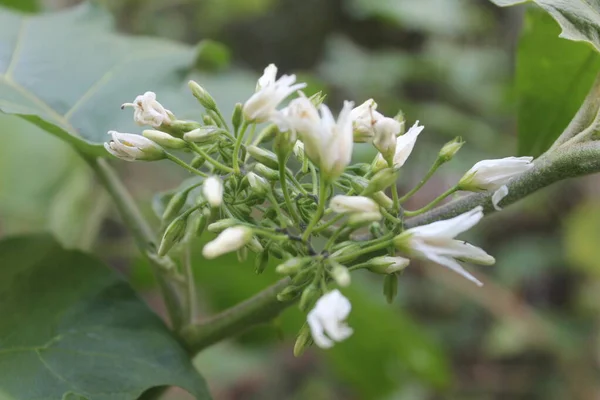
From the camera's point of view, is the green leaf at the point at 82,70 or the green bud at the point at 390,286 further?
the green leaf at the point at 82,70

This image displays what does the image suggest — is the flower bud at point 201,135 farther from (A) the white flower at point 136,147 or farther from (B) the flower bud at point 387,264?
(B) the flower bud at point 387,264

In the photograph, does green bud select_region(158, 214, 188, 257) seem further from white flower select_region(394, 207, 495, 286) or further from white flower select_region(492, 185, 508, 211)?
white flower select_region(492, 185, 508, 211)

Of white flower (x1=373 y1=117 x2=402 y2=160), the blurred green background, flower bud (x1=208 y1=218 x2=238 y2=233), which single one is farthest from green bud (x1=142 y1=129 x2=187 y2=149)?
the blurred green background

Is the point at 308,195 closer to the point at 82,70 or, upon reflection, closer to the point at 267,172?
the point at 267,172

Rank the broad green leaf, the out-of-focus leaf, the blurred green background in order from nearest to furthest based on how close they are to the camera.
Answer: the broad green leaf < the blurred green background < the out-of-focus leaf

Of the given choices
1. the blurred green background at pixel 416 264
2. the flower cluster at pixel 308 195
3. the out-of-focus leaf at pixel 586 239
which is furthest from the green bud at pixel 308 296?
the out-of-focus leaf at pixel 586 239

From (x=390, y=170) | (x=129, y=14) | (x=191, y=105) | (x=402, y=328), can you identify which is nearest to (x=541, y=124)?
(x=390, y=170)

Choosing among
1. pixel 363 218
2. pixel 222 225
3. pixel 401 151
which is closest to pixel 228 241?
pixel 222 225

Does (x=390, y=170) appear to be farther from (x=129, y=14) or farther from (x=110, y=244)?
(x=129, y=14)
